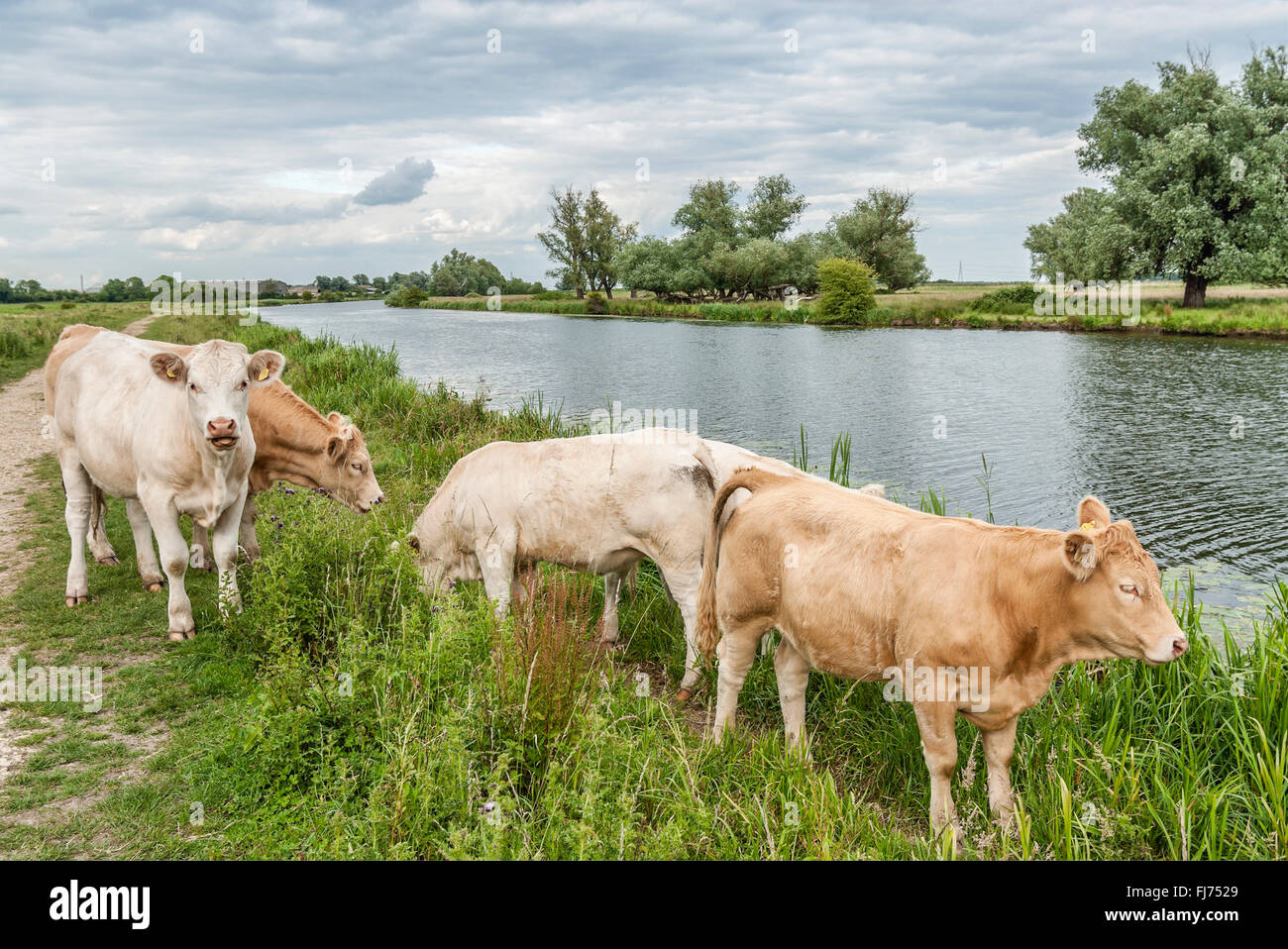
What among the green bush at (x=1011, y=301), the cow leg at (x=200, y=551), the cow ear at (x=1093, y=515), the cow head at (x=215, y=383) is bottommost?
the cow leg at (x=200, y=551)

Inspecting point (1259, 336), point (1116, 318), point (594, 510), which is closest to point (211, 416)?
point (594, 510)

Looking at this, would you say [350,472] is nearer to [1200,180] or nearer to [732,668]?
[732,668]

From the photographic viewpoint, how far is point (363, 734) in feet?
15.3

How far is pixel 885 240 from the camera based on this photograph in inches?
2970

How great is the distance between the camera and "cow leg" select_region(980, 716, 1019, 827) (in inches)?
157

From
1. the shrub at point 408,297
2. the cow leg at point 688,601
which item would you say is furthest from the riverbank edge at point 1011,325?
the shrub at point 408,297

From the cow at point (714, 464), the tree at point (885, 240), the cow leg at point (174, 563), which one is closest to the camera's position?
the cow at point (714, 464)

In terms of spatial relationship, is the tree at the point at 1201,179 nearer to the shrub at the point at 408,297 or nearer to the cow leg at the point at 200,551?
the cow leg at the point at 200,551

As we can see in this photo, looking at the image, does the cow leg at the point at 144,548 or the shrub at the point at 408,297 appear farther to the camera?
the shrub at the point at 408,297

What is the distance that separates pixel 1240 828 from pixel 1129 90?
2073 inches

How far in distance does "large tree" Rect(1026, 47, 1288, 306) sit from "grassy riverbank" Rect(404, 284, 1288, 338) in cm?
206

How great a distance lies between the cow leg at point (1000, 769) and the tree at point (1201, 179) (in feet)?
146

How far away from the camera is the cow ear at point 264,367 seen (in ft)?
21.7
